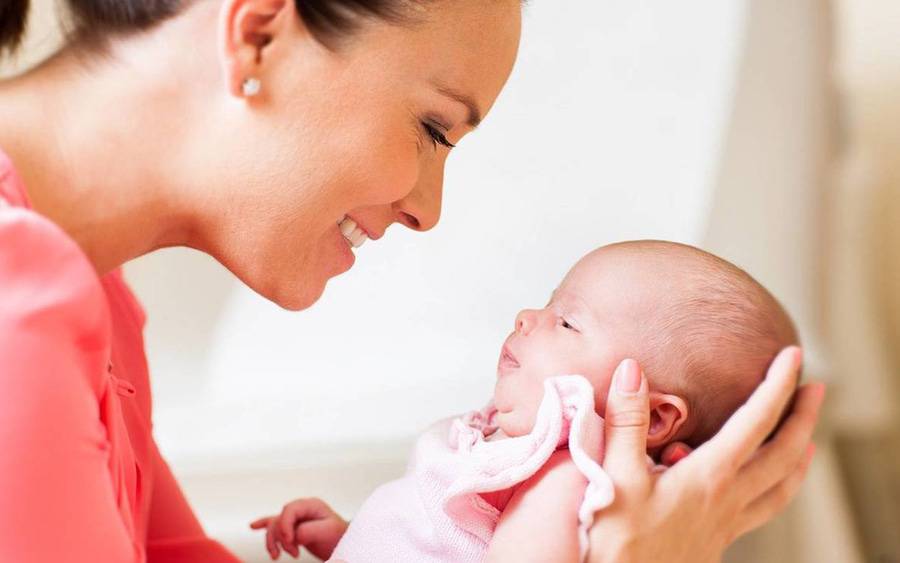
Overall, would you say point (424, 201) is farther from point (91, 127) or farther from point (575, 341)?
point (91, 127)

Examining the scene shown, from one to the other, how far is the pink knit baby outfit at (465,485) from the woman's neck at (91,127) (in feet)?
1.31

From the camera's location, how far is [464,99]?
3.41 feet

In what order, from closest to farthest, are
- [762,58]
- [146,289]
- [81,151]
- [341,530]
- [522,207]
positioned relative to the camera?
[81,151], [341,530], [762,58], [522,207], [146,289]

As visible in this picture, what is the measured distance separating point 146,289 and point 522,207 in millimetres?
740

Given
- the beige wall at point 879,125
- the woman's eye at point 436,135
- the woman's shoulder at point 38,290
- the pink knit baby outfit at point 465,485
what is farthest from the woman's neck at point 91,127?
the beige wall at point 879,125

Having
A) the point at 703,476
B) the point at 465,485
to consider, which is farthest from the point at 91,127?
the point at 703,476

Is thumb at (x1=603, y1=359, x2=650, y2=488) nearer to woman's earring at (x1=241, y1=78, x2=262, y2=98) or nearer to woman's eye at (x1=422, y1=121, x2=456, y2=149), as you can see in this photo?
woman's eye at (x1=422, y1=121, x2=456, y2=149)

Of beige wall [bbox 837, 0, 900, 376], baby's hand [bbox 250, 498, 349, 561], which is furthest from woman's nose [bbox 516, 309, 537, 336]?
beige wall [bbox 837, 0, 900, 376]

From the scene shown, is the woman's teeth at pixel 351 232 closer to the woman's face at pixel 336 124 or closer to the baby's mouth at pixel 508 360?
the woman's face at pixel 336 124

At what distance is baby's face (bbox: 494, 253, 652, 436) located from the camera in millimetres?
1112

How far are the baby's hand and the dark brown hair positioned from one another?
59 centimetres

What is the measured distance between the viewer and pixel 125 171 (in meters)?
0.98

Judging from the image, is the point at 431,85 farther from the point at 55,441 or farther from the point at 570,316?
the point at 55,441

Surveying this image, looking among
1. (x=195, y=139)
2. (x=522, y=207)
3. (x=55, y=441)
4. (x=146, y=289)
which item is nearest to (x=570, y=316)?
(x=195, y=139)
